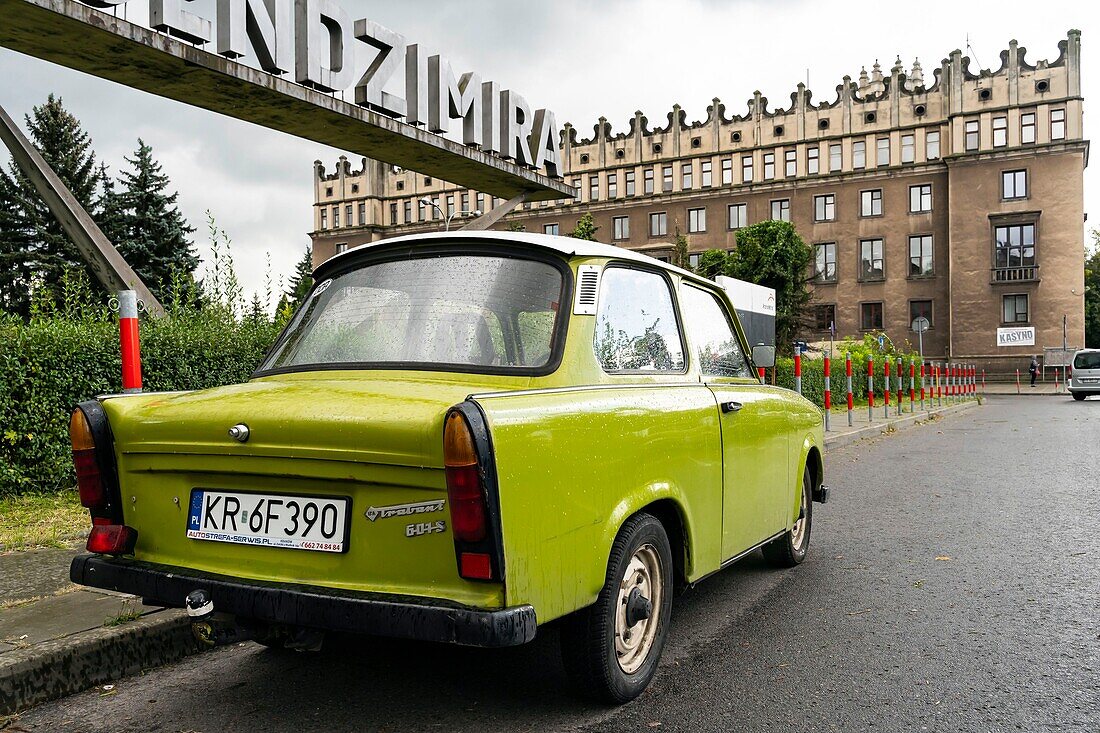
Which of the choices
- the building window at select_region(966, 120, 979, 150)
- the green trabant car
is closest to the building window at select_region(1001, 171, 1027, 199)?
the building window at select_region(966, 120, 979, 150)

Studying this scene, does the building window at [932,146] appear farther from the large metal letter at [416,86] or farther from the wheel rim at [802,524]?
the wheel rim at [802,524]

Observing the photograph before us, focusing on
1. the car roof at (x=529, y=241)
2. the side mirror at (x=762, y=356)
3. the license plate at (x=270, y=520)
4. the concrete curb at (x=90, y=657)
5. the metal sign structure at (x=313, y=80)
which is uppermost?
the metal sign structure at (x=313, y=80)

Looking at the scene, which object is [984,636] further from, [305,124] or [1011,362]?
[1011,362]

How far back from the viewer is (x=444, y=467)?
8.60ft

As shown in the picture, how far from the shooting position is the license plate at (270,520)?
2828 millimetres

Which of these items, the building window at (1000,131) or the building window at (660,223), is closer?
the building window at (1000,131)

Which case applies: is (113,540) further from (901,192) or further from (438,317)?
(901,192)

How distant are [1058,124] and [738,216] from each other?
20166 mm

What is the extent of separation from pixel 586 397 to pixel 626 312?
0.71 meters

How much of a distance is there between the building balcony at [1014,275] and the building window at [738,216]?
16.4 metres

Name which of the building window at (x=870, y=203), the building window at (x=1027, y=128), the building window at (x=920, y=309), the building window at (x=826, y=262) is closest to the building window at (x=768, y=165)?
the building window at (x=826, y=262)

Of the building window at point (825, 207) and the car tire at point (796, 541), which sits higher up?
the building window at point (825, 207)

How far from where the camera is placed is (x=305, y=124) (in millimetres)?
11820

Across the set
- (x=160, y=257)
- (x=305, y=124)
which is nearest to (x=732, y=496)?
(x=305, y=124)
